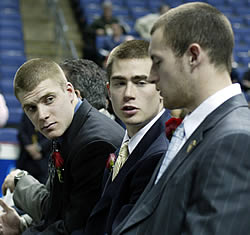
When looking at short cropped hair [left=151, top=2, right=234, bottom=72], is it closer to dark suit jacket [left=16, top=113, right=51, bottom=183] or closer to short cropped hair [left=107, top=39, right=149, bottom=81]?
short cropped hair [left=107, top=39, right=149, bottom=81]

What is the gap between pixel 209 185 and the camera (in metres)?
1.30

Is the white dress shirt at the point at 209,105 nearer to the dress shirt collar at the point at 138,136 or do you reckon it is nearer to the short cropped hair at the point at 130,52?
the dress shirt collar at the point at 138,136

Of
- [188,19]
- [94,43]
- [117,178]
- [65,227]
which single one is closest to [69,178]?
[65,227]

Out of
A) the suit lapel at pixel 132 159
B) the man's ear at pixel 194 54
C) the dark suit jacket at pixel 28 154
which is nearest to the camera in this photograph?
the man's ear at pixel 194 54

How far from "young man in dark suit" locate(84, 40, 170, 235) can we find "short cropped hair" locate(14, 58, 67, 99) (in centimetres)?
30

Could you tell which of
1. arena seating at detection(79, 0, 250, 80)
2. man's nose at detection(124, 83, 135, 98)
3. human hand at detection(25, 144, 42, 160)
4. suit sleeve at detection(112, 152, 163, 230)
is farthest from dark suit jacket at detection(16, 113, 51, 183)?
Result: arena seating at detection(79, 0, 250, 80)

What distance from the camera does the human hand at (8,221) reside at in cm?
245

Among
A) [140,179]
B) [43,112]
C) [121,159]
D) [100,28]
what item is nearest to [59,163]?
[43,112]

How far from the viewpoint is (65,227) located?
2201 millimetres

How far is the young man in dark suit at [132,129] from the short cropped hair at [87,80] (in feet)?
2.34

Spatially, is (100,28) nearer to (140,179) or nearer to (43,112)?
(43,112)

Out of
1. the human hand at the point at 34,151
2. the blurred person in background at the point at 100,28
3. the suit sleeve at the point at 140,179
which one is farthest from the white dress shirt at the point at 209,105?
the blurred person in background at the point at 100,28

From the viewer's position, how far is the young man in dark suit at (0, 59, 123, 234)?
219 centimetres

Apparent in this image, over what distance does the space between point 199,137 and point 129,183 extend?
1.76ft
